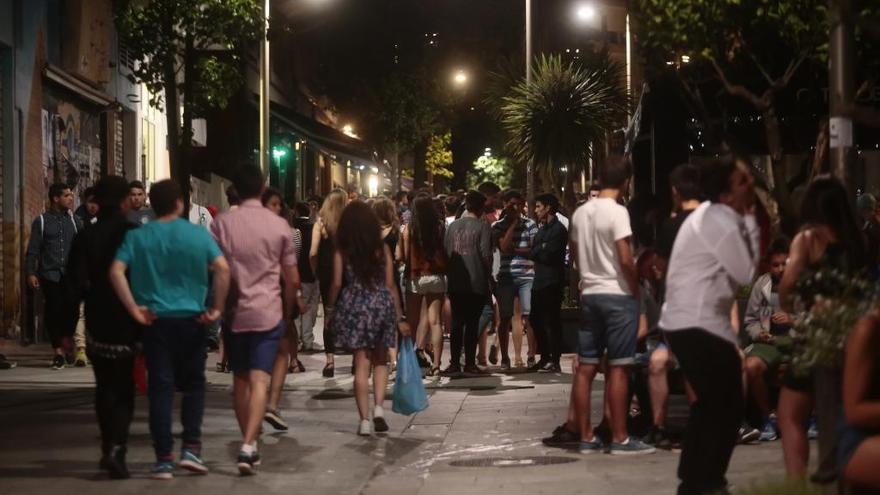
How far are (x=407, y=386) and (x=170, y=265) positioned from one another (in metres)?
2.77

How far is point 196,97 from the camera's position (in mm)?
22859

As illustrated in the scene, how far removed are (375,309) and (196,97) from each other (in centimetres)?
1136

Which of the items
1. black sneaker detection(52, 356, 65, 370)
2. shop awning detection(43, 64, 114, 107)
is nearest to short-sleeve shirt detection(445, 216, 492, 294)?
black sneaker detection(52, 356, 65, 370)

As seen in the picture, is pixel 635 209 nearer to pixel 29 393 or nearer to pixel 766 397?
pixel 766 397

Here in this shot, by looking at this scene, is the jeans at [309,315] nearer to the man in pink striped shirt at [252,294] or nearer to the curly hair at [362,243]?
the curly hair at [362,243]

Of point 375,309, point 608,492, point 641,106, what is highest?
point 641,106

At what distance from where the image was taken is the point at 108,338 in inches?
393

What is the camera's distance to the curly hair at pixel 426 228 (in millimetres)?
16641

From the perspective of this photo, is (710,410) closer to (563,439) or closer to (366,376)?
(563,439)

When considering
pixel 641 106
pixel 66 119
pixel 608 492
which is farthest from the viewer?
pixel 66 119

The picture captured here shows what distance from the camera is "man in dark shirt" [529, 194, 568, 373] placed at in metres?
17.3

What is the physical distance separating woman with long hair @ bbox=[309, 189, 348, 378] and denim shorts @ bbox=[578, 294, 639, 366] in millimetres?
5483

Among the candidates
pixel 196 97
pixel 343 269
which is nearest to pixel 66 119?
pixel 196 97

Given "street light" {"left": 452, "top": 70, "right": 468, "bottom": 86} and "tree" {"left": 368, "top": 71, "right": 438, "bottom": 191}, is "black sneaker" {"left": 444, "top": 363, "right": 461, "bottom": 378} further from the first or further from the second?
"street light" {"left": 452, "top": 70, "right": 468, "bottom": 86}
